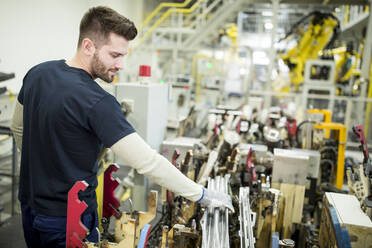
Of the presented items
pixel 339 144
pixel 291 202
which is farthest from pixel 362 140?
pixel 339 144

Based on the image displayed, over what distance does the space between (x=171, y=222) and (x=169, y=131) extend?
62.3 inches

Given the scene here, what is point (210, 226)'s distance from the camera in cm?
146

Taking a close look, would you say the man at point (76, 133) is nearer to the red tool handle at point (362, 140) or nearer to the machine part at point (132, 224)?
the machine part at point (132, 224)

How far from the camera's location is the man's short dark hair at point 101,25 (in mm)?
1288

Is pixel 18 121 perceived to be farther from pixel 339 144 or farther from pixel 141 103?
pixel 339 144

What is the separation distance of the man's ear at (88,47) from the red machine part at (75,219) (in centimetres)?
54

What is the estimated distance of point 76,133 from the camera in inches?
49.1

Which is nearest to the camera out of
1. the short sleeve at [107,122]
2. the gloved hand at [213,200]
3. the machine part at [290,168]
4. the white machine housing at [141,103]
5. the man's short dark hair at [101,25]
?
the short sleeve at [107,122]

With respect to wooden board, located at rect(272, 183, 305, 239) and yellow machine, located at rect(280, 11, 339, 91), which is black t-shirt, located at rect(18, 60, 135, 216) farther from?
yellow machine, located at rect(280, 11, 339, 91)

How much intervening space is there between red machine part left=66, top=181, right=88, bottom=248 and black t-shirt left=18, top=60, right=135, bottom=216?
126 millimetres

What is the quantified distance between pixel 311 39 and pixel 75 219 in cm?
762

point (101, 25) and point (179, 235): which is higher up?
point (101, 25)

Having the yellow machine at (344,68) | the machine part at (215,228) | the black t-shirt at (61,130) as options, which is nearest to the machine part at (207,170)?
the machine part at (215,228)

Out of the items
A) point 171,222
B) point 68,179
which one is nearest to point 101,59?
point 68,179
